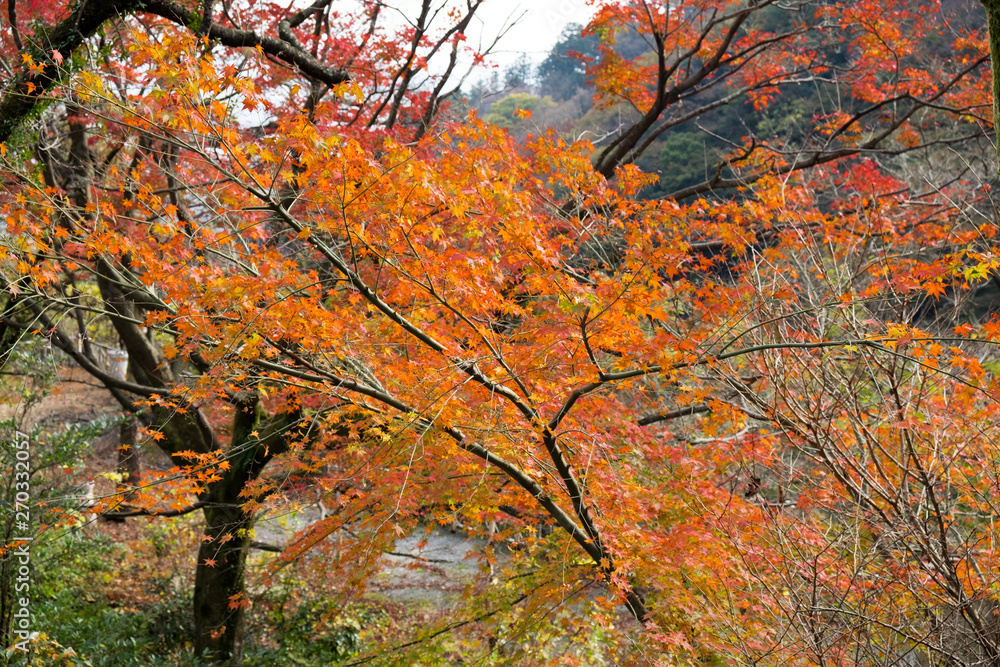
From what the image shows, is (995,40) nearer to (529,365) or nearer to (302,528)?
(529,365)

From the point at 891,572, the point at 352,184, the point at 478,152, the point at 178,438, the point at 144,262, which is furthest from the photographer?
the point at 178,438

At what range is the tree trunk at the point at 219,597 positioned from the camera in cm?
698

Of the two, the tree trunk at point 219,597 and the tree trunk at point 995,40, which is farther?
the tree trunk at point 219,597

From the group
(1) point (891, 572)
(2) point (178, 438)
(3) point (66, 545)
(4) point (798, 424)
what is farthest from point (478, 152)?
(3) point (66, 545)

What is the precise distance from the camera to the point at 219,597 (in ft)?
23.2

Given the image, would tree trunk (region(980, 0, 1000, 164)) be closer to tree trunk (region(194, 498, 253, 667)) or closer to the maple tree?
the maple tree

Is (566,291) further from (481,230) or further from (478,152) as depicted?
(478,152)

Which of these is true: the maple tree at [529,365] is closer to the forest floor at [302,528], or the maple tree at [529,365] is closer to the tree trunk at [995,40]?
the tree trunk at [995,40]

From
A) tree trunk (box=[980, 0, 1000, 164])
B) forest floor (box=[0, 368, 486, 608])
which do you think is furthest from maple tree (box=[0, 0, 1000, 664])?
forest floor (box=[0, 368, 486, 608])

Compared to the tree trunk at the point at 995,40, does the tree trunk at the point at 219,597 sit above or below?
below

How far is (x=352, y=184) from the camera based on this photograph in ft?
11.3

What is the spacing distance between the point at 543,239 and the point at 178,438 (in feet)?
17.6

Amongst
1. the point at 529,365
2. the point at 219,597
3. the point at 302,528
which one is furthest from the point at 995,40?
the point at 302,528

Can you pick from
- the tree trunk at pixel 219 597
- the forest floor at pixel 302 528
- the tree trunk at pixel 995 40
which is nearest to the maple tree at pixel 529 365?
the tree trunk at pixel 219 597
